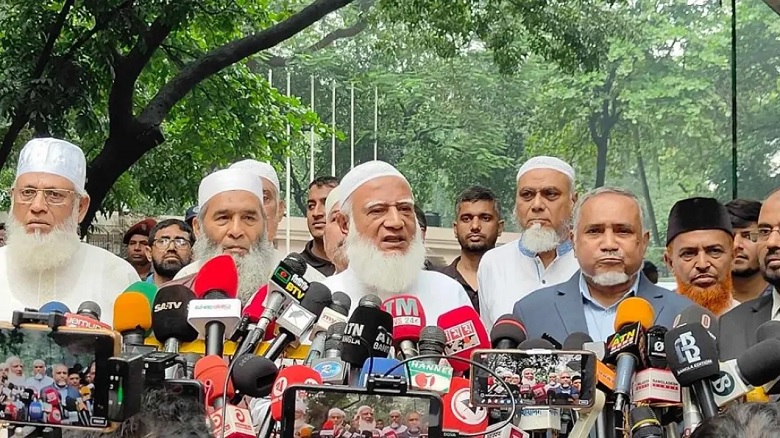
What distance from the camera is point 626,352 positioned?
8.51ft

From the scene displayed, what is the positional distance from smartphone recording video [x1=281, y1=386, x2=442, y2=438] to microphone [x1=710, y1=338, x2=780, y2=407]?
726 millimetres

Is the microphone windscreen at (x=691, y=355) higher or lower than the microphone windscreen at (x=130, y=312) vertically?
lower

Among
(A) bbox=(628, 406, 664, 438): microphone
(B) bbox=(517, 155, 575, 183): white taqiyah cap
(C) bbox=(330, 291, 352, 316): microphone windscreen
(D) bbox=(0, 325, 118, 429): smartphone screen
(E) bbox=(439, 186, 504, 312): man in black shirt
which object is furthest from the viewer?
(E) bbox=(439, 186, 504, 312): man in black shirt

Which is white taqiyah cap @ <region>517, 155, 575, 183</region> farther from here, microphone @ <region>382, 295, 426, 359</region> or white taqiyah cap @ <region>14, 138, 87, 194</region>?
microphone @ <region>382, 295, 426, 359</region>

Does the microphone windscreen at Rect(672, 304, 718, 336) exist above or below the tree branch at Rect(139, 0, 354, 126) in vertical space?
below

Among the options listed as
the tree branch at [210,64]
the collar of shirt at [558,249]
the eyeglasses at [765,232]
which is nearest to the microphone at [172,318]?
the eyeglasses at [765,232]

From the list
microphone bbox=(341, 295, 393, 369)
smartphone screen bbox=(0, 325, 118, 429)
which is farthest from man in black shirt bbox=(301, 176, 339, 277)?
smartphone screen bbox=(0, 325, 118, 429)

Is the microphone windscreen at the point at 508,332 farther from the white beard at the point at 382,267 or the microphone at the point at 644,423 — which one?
the white beard at the point at 382,267

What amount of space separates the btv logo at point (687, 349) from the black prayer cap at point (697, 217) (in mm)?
1960

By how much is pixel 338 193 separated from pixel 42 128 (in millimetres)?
6323

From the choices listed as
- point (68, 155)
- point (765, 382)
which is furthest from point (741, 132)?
point (765, 382)

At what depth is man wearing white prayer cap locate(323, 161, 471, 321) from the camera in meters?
3.92

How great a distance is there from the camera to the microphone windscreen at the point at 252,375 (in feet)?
8.13

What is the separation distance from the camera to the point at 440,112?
39.2ft
